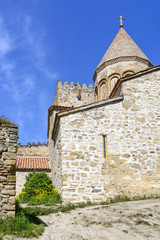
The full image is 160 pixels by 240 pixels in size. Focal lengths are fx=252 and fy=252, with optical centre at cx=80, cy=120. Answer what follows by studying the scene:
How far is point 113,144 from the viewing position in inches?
470

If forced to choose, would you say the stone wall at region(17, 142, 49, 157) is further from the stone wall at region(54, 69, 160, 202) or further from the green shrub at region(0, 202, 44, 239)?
the green shrub at region(0, 202, 44, 239)

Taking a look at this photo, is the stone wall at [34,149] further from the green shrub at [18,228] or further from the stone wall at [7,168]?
the green shrub at [18,228]

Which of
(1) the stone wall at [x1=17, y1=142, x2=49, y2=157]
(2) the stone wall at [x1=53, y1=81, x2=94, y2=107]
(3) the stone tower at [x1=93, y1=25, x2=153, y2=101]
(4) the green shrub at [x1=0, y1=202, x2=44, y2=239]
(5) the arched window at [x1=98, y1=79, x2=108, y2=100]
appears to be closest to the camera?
(4) the green shrub at [x1=0, y1=202, x2=44, y2=239]

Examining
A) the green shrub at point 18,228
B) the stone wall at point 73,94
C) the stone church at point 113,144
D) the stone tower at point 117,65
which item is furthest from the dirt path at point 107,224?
the stone wall at point 73,94

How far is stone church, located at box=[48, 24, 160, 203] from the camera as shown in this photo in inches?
437

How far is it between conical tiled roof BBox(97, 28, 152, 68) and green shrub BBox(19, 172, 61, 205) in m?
11.8

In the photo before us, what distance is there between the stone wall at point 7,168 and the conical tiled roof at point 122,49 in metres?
15.6

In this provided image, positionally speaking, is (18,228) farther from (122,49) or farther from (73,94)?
(122,49)

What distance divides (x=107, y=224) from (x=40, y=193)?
19.3 ft

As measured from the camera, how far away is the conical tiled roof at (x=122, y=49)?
69.1ft

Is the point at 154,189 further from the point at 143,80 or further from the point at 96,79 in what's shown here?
the point at 96,79

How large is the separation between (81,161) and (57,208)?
2369 millimetres

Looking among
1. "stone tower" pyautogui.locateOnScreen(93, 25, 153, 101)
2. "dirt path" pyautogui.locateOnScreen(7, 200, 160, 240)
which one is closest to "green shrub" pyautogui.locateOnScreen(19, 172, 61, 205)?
"dirt path" pyautogui.locateOnScreen(7, 200, 160, 240)

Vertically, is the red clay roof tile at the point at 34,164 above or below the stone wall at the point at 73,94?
below
